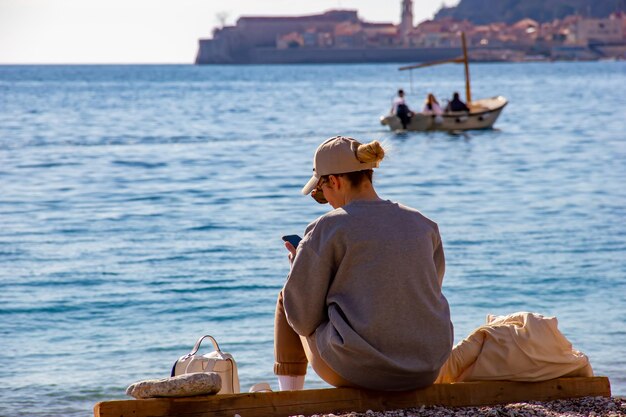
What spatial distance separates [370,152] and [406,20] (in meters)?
148

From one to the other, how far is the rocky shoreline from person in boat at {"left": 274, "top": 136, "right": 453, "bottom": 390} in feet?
0.35

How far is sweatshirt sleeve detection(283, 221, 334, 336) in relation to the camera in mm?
3586

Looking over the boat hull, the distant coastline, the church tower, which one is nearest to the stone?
the boat hull

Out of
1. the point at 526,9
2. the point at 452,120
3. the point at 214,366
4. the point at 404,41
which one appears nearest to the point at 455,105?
the point at 452,120

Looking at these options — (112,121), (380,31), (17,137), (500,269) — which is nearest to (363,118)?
(112,121)

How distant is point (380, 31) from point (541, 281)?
141415 millimetres

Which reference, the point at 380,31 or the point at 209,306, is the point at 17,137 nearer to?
the point at 209,306

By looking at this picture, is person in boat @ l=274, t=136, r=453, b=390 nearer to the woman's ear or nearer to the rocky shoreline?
the woman's ear

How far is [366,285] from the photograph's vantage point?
142 inches

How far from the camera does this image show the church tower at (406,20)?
148 m

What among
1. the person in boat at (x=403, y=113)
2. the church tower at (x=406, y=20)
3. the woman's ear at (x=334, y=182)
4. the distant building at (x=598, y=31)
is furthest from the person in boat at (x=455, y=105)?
the church tower at (x=406, y=20)

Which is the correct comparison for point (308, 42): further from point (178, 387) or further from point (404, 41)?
point (178, 387)

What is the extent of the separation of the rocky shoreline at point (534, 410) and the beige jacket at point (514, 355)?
0.13 metres

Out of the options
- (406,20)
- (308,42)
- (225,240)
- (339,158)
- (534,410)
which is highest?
(339,158)
